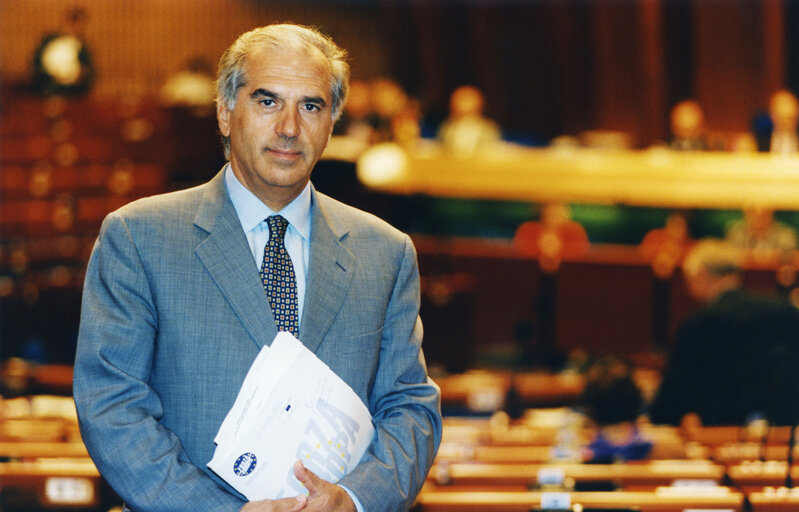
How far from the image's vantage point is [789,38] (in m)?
9.70

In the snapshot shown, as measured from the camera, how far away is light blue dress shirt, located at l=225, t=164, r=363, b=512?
1528mm

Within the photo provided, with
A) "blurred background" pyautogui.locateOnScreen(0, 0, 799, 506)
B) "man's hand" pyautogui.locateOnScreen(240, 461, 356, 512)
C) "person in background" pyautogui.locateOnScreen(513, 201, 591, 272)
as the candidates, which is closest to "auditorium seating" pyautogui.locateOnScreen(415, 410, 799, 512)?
"man's hand" pyautogui.locateOnScreen(240, 461, 356, 512)

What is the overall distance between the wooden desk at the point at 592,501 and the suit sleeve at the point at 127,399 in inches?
17.3

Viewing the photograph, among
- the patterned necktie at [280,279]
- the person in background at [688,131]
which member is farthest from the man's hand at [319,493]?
the person in background at [688,131]

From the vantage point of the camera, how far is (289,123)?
57.5 inches

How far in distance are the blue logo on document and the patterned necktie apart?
203 millimetres

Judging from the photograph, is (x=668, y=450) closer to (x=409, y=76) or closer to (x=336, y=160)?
(x=336, y=160)

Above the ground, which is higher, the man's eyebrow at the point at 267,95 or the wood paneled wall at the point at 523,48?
the wood paneled wall at the point at 523,48

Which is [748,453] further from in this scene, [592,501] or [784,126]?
[784,126]

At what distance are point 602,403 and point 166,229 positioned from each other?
170 cm

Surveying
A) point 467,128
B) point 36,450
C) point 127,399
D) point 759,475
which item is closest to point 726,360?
point 759,475

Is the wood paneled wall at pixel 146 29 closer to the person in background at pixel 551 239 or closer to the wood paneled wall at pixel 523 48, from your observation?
the wood paneled wall at pixel 523 48

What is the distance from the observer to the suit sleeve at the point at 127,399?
53.1 inches

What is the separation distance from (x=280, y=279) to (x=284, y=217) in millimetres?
101
